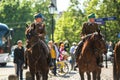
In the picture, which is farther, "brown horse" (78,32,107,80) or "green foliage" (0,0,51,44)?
"green foliage" (0,0,51,44)

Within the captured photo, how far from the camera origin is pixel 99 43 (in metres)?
15.4

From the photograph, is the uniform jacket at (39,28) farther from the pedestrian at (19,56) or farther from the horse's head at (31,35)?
the pedestrian at (19,56)

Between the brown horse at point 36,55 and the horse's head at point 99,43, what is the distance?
5.85 ft

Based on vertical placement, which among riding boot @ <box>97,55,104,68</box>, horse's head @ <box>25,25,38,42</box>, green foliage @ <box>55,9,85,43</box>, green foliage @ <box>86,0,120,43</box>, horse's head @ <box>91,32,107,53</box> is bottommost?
green foliage @ <box>55,9,85,43</box>

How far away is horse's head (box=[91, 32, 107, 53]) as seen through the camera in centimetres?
1533

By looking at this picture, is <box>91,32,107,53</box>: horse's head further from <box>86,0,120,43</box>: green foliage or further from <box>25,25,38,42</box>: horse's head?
<box>86,0,120,43</box>: green foliage

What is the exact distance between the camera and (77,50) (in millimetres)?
16438

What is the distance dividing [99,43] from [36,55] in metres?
2.18

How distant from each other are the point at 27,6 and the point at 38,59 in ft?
262

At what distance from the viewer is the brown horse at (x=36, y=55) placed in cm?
1555

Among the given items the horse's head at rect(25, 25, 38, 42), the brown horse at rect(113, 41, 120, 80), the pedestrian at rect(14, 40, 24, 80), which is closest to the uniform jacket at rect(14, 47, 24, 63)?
the pedestrian at rect(14, 40, 24, 80)

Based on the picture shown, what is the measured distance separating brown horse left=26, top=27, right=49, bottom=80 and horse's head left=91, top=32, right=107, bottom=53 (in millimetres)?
1784

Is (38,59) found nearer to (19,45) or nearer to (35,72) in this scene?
(35,72)

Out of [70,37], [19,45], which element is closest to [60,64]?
[19,45]
